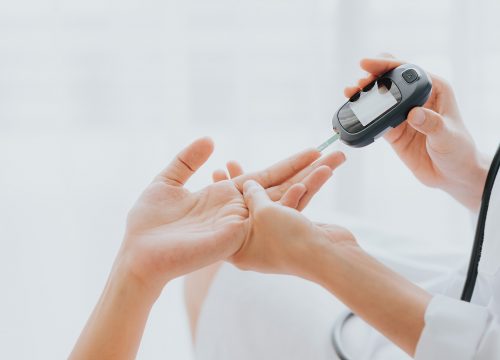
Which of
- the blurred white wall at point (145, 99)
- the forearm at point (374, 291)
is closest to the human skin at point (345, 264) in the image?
the forearm at point (374, 291)

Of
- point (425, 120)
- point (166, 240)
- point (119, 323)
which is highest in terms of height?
point (425, 120)

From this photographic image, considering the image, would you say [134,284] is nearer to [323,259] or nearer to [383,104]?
[323,259]

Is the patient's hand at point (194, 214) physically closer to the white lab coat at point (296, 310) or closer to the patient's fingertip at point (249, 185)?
the patient's fingertip at point (249, 185)

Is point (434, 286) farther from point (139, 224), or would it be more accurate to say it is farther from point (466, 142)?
point (139, 224)

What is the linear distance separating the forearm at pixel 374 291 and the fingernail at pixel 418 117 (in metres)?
0.24

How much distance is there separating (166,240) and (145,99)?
Answer: 1016mm

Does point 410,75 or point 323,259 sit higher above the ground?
point 410,75

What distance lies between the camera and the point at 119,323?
872mm

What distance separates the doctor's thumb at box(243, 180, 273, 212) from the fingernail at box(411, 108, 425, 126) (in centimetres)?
25

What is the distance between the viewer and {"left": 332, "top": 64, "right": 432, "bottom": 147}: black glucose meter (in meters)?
0.98

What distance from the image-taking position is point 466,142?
107 cm

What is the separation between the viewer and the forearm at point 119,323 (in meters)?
0.87

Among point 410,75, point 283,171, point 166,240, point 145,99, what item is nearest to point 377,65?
point 410,75

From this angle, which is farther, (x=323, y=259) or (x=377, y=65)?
(x=377, y=65)
